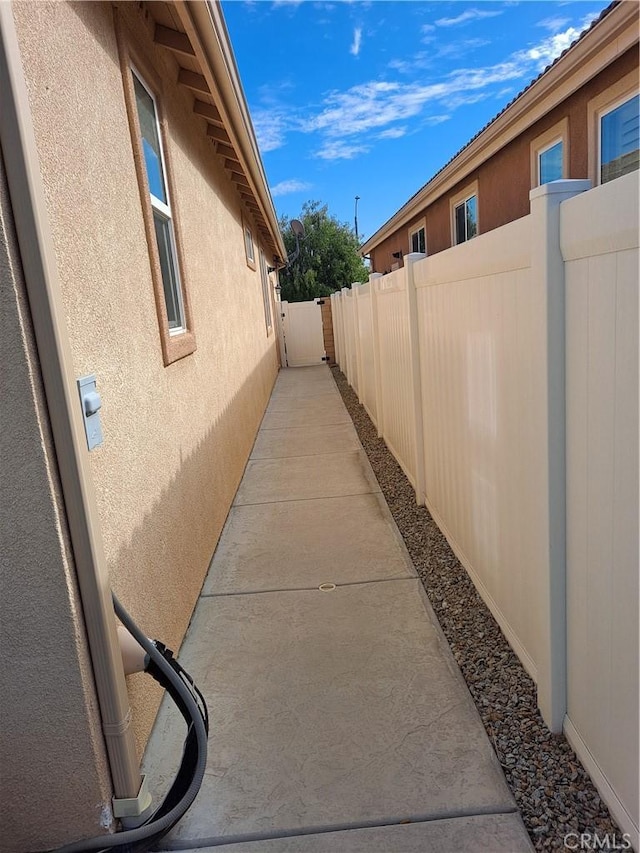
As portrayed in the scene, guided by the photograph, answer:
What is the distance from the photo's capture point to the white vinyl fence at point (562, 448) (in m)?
1.96

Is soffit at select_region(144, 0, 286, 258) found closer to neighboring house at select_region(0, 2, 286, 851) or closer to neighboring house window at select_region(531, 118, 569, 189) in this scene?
neighboring house at select_region(0, 2, 286, 851)

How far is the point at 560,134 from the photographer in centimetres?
809

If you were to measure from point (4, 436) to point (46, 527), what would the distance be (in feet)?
1.04

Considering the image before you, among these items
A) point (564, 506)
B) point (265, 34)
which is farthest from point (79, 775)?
point (265, 34)

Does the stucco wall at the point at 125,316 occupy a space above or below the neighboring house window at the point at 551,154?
below

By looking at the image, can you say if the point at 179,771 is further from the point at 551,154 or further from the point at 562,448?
the point at 551,154

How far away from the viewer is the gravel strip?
2221 millimetres

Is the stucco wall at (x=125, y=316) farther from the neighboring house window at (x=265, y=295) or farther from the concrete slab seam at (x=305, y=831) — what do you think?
the neighboring house window at (x=265, y=295)

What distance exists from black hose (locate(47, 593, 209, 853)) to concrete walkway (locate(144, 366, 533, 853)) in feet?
0.31

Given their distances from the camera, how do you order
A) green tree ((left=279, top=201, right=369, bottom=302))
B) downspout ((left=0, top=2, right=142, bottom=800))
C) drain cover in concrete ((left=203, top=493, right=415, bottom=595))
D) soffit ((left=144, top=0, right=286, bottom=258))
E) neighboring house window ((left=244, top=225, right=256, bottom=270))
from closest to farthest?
downspout ((left=0, top=2, right=142, bottom=800))
soffit ((left=144, top=0, right=286, bottom=258))
drain cover in concrete ((left=203, top=493, right=415, bottom=595))
neighboring house window ((left=244, top=225, right=256, bottom=270))
green tree ((left=279, top=201, right=369, bottom=302))

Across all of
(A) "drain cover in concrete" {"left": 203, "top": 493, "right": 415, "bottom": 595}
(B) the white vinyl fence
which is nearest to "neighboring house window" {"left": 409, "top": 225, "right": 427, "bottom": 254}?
(A) "drain cover in concrete" {"left": 203, "top": 493, "right": 415, "bottom": 595}

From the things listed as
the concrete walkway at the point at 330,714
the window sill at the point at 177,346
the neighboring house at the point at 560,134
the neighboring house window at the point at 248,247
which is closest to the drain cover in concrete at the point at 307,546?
the concrete walkway at the point at 330,714

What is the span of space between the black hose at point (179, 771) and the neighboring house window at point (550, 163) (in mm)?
8014

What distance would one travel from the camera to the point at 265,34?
6.87m
